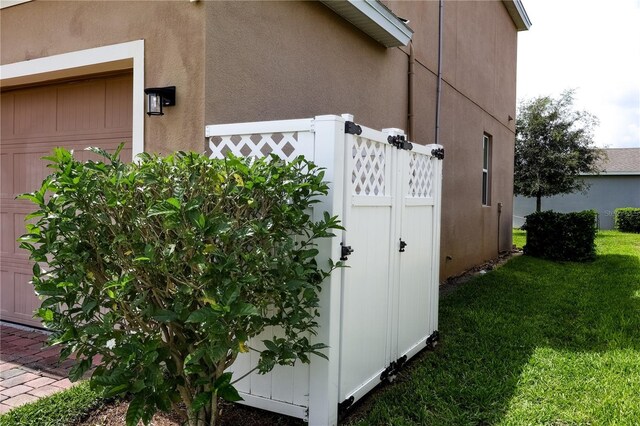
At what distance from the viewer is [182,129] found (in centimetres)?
A: 371

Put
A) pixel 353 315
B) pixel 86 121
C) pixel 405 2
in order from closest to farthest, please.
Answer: pixel 353 315 → pixel 86 121 → pixel 405 2

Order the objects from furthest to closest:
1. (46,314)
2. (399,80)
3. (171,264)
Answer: (399,80), (46,314), (171,264)

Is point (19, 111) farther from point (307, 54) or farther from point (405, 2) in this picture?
point (405, 2)

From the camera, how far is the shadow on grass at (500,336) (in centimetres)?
361

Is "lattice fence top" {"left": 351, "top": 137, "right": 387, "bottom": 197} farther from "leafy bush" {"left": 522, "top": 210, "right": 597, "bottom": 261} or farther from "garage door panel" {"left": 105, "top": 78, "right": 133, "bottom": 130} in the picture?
"leafy bush" {"left": 522, "top": 210, "right": 597, "bottom": 261}

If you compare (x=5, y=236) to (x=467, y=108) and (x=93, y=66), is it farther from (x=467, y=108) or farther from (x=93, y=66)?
(x=467, y=108)

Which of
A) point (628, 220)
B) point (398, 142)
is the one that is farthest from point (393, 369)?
point (628, 220)

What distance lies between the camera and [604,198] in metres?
24.7

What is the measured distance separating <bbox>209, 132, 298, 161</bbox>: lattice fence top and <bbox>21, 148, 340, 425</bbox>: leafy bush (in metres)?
0.42

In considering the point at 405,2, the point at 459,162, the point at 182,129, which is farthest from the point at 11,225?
the point at 459,162

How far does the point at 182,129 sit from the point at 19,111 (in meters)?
2.71

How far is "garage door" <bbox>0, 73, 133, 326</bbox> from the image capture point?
4535 millimetres

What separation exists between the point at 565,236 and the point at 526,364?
7.71m

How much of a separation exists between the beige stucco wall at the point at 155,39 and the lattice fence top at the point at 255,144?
139 mm
